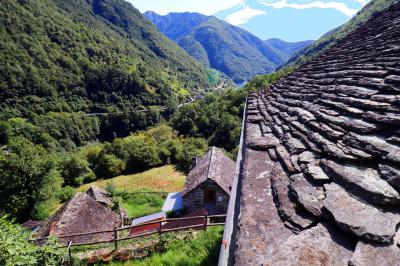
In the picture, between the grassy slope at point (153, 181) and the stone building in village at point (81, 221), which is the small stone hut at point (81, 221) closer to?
the stone building in village at point (81, 221)

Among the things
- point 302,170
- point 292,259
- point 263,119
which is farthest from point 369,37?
point 292,259

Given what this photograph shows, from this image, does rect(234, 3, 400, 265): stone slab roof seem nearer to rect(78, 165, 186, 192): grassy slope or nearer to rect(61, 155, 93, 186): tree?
rect(78, 165, 186, 192): grassy slope

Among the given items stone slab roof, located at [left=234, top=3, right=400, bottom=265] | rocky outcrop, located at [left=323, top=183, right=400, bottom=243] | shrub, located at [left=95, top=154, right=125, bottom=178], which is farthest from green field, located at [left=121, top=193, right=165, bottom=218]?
rocky outcrop, located at [left=323, top=183, right=400, bottom=243]

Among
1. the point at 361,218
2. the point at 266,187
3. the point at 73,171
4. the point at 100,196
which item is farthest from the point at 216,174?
the point at 73,171

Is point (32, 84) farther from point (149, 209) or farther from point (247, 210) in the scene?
point (247, 210)

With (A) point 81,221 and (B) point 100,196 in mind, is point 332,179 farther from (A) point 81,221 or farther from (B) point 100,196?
(B) point 100,196

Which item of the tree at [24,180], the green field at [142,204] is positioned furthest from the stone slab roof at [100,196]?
the tree at [24,180]
